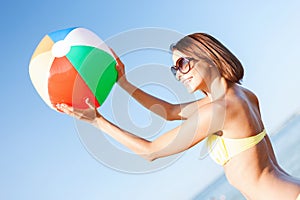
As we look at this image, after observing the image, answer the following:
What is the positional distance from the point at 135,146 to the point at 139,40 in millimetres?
887

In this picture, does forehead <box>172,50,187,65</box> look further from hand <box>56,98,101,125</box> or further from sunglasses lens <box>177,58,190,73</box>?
hand <box>56,98,101,125</box>

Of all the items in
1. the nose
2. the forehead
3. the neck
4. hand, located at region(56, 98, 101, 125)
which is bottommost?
the neck

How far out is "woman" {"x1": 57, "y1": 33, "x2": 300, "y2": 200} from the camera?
9.09ft

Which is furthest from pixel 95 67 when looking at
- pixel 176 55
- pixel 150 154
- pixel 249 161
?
pixel 249 161

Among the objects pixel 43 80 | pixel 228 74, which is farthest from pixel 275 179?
pixel 43 80

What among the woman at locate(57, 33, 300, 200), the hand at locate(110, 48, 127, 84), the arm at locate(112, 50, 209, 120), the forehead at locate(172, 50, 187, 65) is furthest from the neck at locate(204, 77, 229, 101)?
the hand at locate(110, 48, 127, 84)

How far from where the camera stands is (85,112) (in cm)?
322

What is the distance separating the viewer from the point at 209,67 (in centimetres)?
290

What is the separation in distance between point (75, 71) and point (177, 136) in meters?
0.93

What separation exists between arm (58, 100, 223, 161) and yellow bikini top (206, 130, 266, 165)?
10 cm

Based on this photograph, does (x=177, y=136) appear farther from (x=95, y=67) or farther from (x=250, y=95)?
(x=95, y=67)

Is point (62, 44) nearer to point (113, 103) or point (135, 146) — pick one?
point (113, 103)

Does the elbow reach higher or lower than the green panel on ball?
lower

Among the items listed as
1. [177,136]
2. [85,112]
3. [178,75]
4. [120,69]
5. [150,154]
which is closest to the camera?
[177,136]
